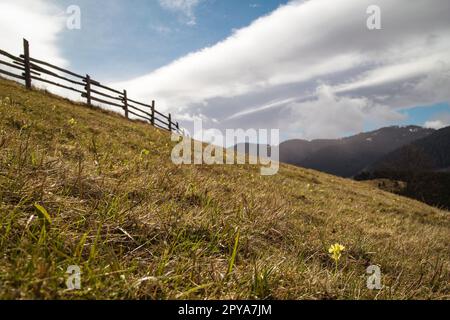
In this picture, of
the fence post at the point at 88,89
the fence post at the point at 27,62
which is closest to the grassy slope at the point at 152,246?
the fence post at the point at 27,62

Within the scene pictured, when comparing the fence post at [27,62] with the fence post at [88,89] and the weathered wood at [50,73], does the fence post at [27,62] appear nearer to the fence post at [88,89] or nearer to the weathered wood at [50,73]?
the weathered wood at [50,73]

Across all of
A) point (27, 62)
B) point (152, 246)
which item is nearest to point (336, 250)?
point (152, 246)

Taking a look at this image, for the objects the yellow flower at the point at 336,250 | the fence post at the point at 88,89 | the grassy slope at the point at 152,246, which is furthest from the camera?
the fence post at the point at 88,89

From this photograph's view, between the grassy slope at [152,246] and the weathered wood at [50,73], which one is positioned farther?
the weathered wood at [50,73]

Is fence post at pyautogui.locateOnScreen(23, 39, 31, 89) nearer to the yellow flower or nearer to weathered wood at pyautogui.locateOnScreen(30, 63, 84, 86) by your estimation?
weathered wood at pyautogui.locateOnScreen(30, 63, 84, 86)

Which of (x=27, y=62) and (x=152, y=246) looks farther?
(x=27, y=62)

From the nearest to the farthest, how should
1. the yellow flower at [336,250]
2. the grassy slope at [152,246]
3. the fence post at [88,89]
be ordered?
the grassy slope at [152,246] < the yellow flower at [336,250] < the fence post at [88,89]

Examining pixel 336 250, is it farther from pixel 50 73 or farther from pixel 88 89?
pixel 88 89

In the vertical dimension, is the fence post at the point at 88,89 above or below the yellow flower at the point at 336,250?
above

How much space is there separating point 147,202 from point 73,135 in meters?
5.58

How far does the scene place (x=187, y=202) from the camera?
13.2 ft

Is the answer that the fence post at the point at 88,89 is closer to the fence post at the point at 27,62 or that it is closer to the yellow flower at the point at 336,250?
the fence post at the point at 27,62
